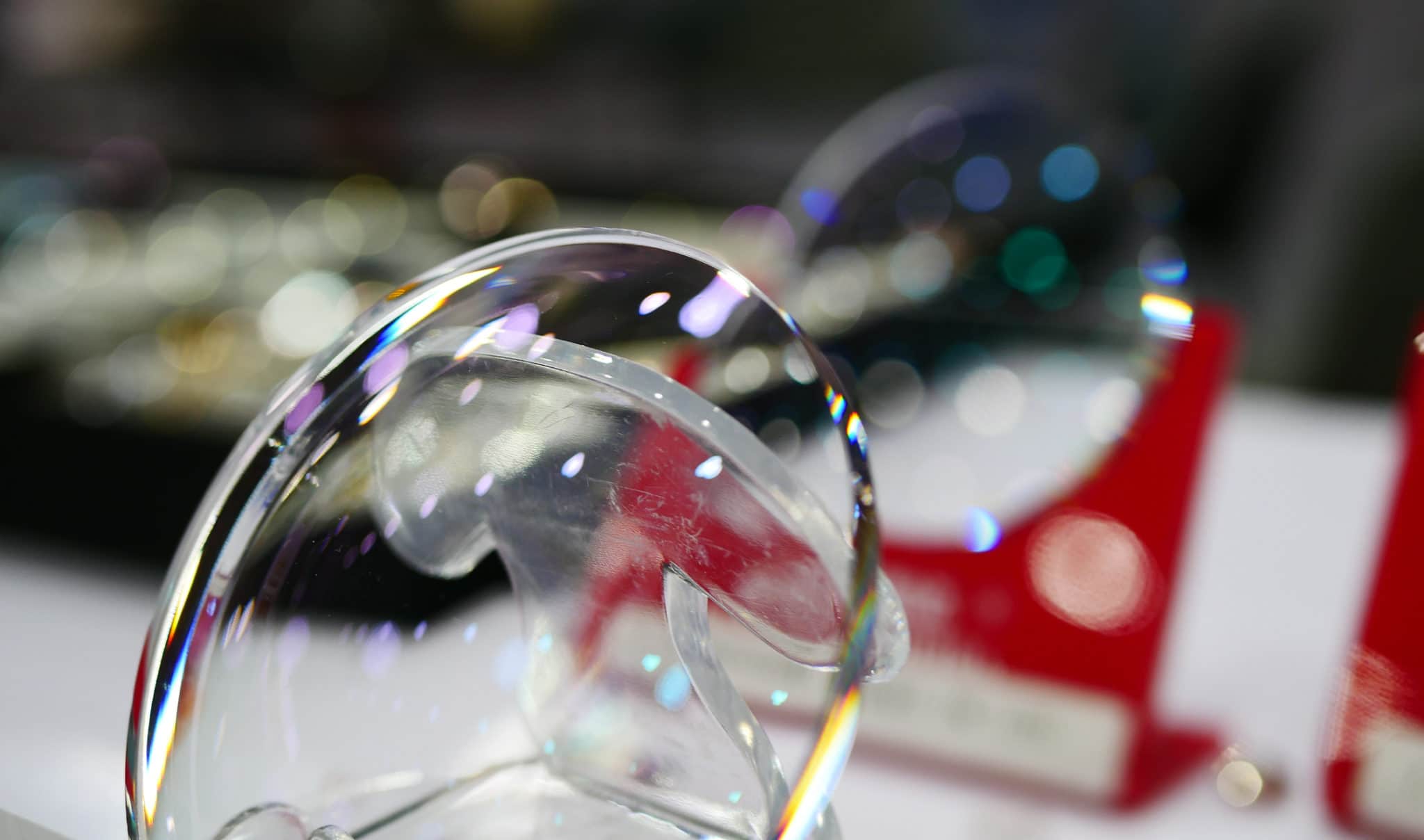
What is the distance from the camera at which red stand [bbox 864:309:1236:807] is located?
330mm

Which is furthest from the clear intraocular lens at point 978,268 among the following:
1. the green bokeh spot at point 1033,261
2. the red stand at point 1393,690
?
the red stand at point 1393,690

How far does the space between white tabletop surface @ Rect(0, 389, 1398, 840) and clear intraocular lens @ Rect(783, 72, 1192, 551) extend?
62 millimetres

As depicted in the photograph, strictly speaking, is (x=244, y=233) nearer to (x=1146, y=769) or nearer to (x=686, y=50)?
(x=1146, y=769)

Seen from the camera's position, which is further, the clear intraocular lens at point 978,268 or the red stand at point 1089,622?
the clear intraocular lens at point 978,268

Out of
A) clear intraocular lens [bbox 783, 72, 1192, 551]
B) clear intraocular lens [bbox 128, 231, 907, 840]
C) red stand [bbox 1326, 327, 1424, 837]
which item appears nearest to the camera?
clear intraocular lens [bbox 128, 231, 907, 840]

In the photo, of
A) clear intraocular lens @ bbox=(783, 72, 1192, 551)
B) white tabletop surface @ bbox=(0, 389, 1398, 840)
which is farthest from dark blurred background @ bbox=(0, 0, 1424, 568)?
clear intraocular lens @ bbox=(783, 72, 1192, 551)

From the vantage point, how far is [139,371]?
1.87 ft

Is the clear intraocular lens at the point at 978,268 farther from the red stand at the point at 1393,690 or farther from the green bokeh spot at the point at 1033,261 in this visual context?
the red stand at the point at 1393,690

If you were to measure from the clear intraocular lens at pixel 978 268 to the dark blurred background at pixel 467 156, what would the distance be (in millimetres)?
178

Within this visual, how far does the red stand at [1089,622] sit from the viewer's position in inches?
13.0

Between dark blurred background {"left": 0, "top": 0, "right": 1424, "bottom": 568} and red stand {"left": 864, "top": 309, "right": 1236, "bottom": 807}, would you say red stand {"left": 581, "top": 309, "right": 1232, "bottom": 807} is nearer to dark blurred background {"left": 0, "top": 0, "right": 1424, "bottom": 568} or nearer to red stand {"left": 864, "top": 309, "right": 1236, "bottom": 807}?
red stand {"left": 864, "top": 309, "right": 1236, "bottom": 807}

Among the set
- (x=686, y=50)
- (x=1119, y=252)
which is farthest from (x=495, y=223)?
(x=686, y=50)

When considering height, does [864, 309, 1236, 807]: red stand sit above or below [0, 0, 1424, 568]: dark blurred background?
below

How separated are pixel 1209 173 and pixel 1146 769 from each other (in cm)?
131
